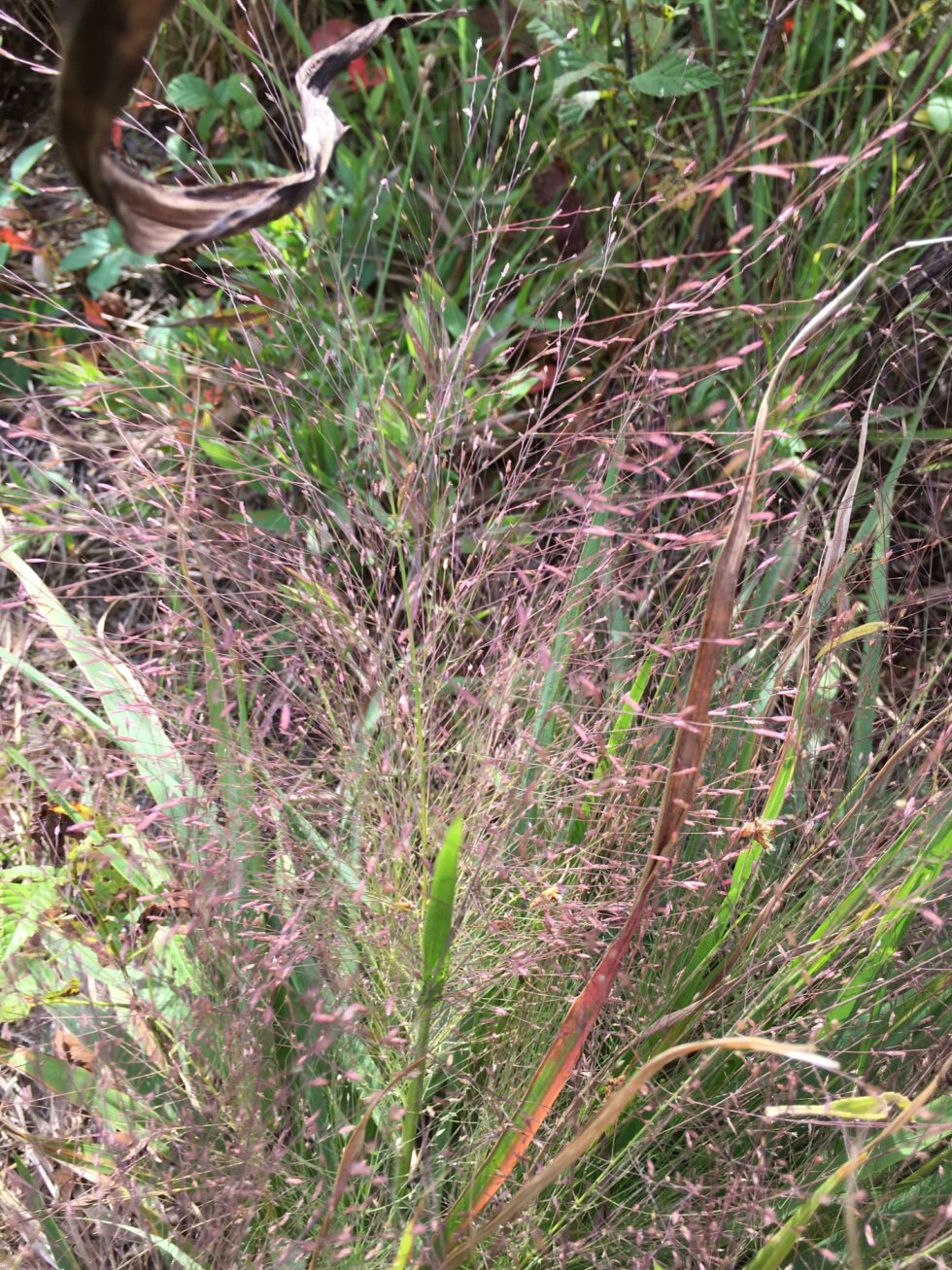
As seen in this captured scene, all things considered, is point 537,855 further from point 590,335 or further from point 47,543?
point 590,335

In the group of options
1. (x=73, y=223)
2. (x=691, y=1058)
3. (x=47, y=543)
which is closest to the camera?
(x=691, y=1058)

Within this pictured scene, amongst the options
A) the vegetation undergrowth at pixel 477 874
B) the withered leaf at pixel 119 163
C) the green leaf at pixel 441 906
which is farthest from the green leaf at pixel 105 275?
the green leaf at pixel 441 906

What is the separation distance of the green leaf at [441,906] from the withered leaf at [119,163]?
0.34 m

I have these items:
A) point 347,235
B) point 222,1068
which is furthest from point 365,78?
point 222,1068

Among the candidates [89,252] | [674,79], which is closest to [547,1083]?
[674,79]

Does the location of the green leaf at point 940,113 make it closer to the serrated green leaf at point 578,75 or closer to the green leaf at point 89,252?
the serrated green leaf at point 578,75

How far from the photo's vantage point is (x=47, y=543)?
1.47 meters

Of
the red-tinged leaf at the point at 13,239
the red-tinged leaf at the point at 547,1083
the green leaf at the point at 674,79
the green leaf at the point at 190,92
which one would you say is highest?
the green leaf at the point at 190,92

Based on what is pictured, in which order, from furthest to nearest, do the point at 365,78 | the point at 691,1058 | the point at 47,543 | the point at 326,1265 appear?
the point at 365,78
the point at 47,543
the point at 691,1058
the point at 326,1265

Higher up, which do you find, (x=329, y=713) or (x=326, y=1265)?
(x=329, y=713)

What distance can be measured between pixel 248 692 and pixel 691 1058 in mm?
537

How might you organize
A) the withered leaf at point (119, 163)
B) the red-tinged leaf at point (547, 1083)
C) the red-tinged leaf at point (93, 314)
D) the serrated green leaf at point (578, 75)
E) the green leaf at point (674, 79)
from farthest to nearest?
the red-tinged leaf at point (93, 314)
the serrated green leaf at point (578, 75)
the green leaf at point (674, 79)
the red-tinged leaf at point (547, 1083)
the withered leaf at point (119, 163)

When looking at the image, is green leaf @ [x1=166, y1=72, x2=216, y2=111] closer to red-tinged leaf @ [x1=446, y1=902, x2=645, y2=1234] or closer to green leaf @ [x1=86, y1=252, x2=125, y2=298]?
green leaf @ [x1=86, y1=252, x2=125, y2=298]

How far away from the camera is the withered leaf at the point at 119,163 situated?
535mm
